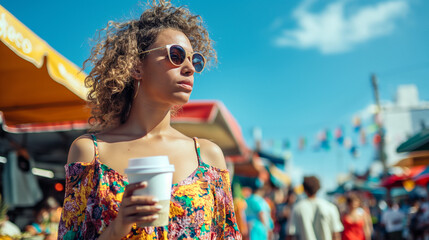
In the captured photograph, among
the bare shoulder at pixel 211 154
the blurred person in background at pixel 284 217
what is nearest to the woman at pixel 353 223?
the blurred person in background at pixel 284 217

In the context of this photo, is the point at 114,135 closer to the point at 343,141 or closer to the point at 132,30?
the point at 132,30

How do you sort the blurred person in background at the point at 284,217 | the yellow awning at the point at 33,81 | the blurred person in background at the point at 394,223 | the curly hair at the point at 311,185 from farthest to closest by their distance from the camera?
1. the blurred person in background at the point at 394,223
2. the blurred person in background at the point at 284,217
3. the curly hair at the point at 311,185
4. the yellow awning at the point at 33,81

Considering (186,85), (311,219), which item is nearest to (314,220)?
(311,219)

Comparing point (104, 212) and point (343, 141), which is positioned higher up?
point (343, 141)

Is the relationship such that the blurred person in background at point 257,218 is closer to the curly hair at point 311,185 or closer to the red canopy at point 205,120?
the red canopy at point 205,120

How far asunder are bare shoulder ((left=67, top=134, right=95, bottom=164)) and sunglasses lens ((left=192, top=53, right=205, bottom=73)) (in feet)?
2.00

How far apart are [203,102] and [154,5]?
345cm

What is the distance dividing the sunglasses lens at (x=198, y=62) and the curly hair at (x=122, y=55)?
18 centimetres

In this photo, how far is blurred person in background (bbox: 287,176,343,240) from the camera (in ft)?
17.7

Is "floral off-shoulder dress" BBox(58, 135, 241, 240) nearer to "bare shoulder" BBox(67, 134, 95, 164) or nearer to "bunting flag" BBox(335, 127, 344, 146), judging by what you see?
"bare shoulder" BBox(67, 134, 95, 164)

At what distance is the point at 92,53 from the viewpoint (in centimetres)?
193

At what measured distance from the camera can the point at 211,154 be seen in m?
1.78

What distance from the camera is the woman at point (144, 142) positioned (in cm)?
144

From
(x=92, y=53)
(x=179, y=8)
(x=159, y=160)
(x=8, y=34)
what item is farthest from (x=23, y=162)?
(x=159, y=160)
